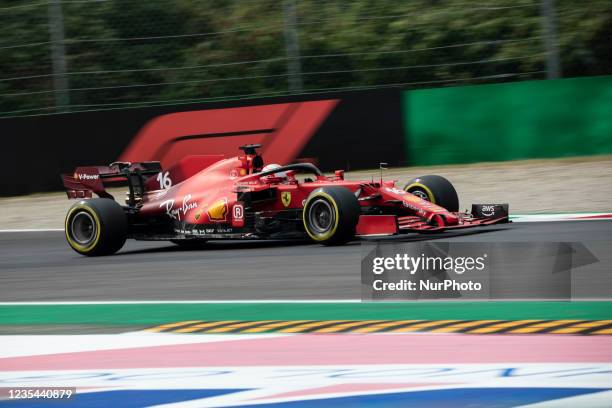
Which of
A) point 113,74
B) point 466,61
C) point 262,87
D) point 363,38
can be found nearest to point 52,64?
point 113,74

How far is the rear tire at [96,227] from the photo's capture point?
10984 millimetres

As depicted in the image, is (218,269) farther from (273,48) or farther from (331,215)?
(273,48)

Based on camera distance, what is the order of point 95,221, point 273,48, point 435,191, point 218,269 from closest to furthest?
point 218,269 → point 435,191 → point 95,221 → point 273,48

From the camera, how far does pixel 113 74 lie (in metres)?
16.8

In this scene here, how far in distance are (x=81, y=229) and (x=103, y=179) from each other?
644 mm

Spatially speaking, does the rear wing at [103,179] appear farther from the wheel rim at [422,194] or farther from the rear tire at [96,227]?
the wheel rim at [422,194]

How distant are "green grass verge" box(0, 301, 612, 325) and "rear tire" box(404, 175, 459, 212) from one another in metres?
3.89

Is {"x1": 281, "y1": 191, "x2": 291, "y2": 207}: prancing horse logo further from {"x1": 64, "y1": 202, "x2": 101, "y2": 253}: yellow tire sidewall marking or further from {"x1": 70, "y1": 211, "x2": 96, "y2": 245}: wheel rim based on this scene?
{"x1": 70, "y1": 211, "x2": 96, "y2": 245}: wheel rim

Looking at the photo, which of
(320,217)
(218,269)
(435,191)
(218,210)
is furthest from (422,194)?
(218,269)

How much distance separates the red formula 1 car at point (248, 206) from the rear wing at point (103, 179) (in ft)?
0.04

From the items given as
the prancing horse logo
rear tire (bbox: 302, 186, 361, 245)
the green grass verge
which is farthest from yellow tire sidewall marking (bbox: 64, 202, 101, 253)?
the green grass verge

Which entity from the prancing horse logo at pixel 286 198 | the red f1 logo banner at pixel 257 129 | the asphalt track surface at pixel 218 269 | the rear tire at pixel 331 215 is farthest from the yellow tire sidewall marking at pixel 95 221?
the red f1 logo banner at pixel 257 129

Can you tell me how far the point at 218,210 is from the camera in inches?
424

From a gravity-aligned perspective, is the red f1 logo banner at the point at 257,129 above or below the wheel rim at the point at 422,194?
above
